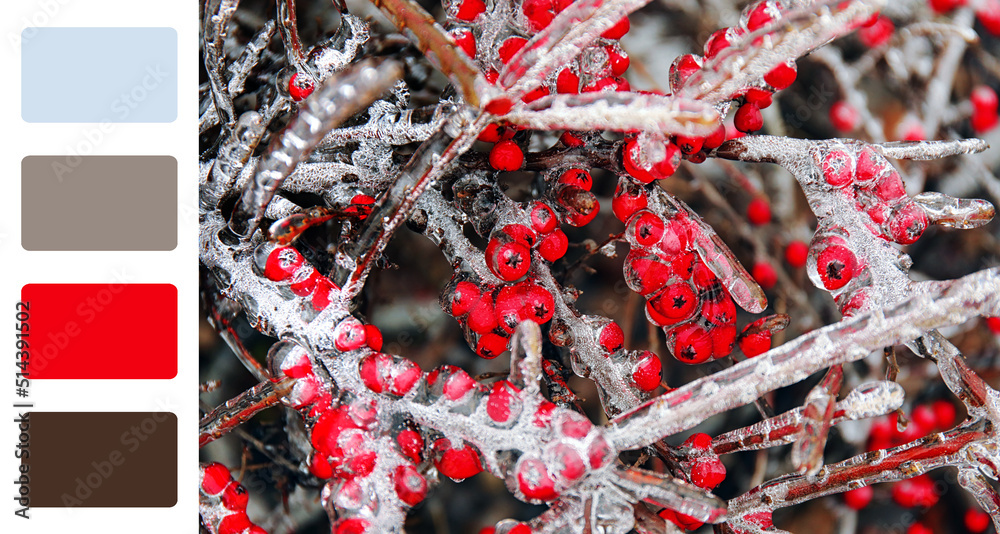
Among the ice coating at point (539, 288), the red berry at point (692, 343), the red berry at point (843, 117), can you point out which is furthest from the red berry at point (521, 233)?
the red berry at point (843, 117)

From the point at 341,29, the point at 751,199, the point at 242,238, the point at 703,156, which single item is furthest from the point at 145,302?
the point at 751,199

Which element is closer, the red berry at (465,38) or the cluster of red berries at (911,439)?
the red berry at (465,38)

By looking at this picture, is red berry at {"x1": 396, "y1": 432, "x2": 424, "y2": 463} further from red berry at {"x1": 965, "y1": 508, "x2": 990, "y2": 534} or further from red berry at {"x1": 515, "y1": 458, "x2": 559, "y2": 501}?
red berry at {"x1": 965, "y1": 508, "x2": 990, "y2": 534}

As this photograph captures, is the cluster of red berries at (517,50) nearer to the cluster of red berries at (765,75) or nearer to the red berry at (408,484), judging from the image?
the cluster of red berries at (765,75)

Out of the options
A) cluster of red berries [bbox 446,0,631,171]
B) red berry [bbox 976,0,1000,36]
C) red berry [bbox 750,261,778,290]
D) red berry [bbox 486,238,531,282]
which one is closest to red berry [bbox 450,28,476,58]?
cluster of red berries [bbox 446,0,631,171]

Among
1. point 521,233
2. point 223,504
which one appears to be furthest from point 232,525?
point 521,233

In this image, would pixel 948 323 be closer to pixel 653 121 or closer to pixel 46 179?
pixel 653 121
